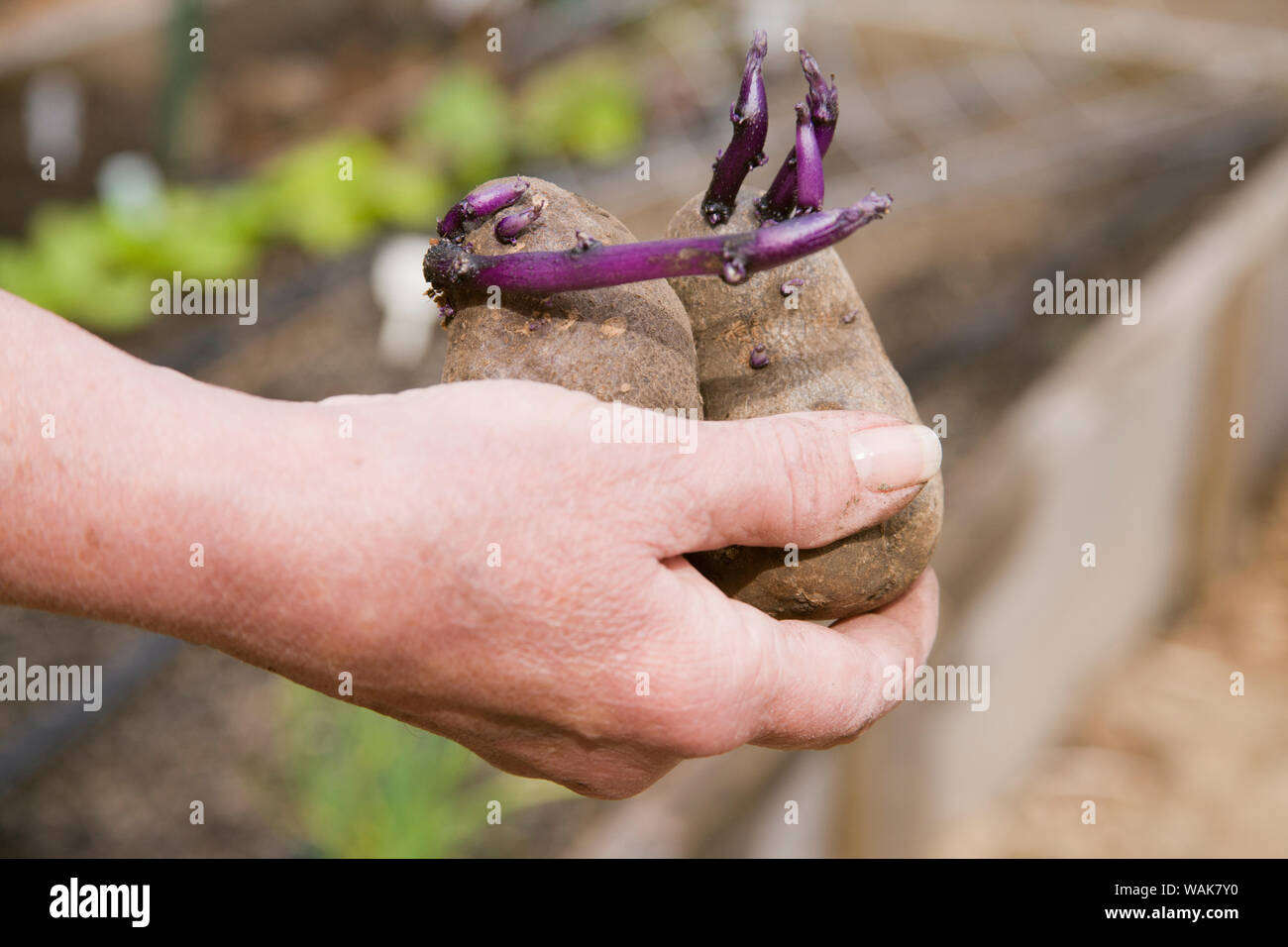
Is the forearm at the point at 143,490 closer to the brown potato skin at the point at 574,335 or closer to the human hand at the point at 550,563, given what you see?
the human hand at the point at 550,563

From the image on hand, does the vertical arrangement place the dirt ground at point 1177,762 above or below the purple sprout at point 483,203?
below

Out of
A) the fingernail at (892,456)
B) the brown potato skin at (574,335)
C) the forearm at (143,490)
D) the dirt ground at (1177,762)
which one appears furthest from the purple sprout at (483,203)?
the dirt ground at (1177,762)

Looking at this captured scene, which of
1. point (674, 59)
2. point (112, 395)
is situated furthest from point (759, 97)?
point (674, 59)

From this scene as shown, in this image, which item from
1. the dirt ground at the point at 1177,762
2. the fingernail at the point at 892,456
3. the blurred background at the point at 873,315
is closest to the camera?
the fingernail at the point at 892,456

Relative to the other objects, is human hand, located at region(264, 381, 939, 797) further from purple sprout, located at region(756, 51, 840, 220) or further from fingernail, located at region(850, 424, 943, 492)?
purple sprout, located at region(756, 51, 840, 220)

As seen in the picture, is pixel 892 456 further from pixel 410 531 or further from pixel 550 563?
pixel 410 531
